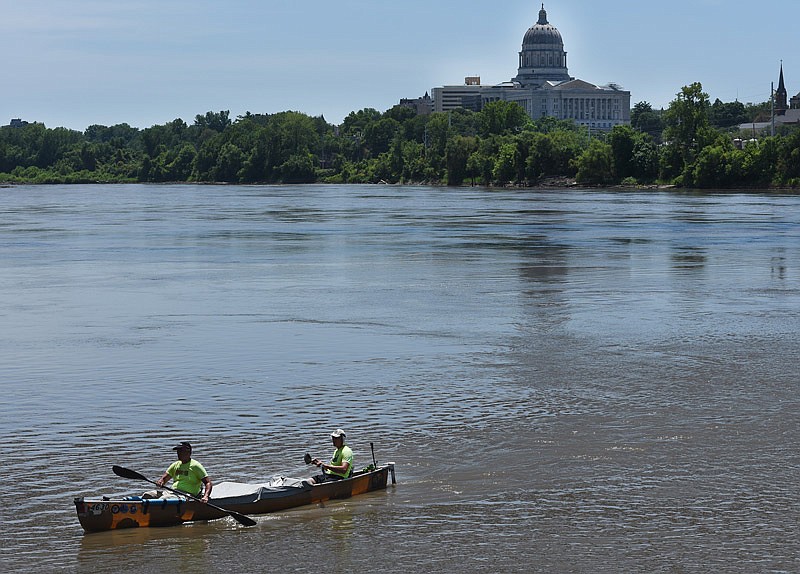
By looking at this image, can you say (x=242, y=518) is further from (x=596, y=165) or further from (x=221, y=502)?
(x=596, y=165)

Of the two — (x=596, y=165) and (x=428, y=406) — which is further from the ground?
(x=596, y=165)

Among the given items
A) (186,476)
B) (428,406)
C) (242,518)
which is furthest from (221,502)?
(428,406)

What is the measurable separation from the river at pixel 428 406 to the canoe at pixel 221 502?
0.28m

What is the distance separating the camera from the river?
18688 millimetres

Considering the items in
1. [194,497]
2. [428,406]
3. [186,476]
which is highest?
[186,476]

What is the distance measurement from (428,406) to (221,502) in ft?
28.2

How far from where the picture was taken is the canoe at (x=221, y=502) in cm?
1867

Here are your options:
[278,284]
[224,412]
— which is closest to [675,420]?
[224,412]

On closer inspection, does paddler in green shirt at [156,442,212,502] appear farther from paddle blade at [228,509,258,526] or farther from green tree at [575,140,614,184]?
Answer: green tree at [575,140,614,184]

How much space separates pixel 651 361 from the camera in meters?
32.1

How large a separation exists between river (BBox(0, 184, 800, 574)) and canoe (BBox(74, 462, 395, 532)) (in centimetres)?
28

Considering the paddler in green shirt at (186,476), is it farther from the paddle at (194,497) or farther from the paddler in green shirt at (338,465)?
the paddler in green shirt at (338,465)

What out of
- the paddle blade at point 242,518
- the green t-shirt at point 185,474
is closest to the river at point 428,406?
the paddle blade at point 242,518

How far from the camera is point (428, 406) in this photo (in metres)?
27.1
